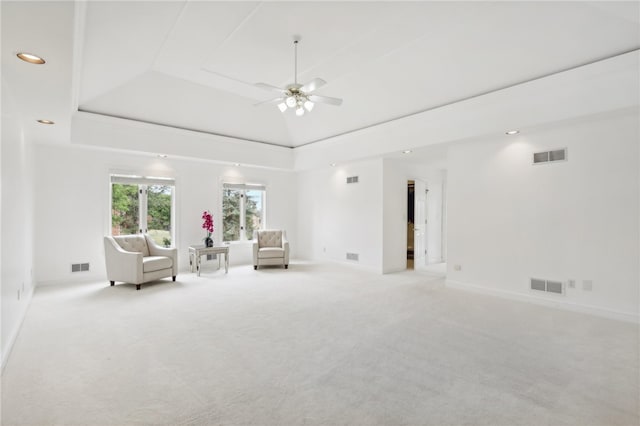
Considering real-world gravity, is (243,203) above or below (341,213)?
above

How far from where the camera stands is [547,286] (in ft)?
15.1

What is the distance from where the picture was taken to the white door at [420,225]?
7.87 metres

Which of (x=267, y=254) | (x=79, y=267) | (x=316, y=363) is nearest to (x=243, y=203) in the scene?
(x=267, y=254)

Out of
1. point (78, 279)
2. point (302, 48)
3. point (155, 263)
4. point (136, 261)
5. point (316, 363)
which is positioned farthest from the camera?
point (78, 279)

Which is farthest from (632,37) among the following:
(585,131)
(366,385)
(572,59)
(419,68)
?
(366,385)


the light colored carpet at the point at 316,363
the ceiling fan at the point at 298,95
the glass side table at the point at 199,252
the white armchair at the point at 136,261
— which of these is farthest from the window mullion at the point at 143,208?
the ceiling fan at the point at 298,95

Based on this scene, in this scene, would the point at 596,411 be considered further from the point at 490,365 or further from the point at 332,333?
the point at 332,333

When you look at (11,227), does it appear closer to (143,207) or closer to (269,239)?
(143,207)

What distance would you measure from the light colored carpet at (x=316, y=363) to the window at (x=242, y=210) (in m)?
3.43

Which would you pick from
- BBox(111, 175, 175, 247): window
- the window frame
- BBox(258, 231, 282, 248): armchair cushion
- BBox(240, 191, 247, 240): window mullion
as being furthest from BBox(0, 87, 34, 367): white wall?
BBox(240, 191, 247, 240): window mullion

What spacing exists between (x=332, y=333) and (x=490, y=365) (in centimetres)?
152

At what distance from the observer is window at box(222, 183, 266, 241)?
8062 millimetres

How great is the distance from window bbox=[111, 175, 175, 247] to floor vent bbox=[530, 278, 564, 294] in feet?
22.6

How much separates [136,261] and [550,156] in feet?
21.5
